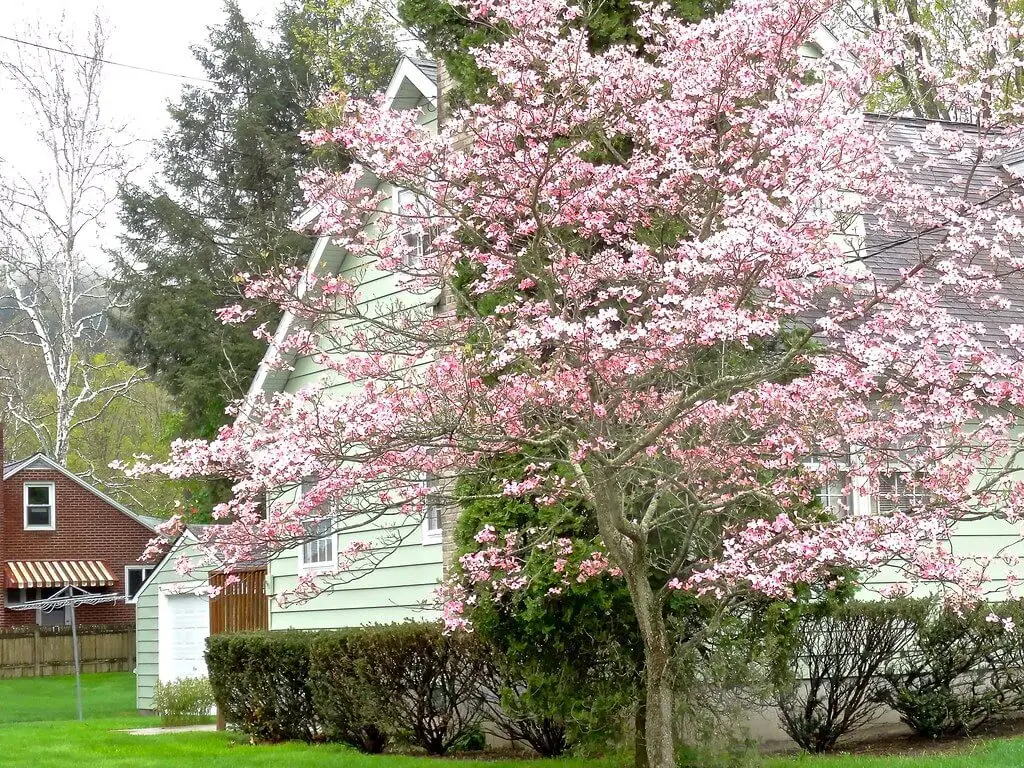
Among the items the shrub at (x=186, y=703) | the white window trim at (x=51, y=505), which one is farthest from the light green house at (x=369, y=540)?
the white window trim at (x=51, y=505)

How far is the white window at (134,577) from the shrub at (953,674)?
28.4 m

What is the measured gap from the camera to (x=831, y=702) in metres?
11.8

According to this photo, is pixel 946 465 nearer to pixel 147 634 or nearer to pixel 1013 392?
pixel 1013 392

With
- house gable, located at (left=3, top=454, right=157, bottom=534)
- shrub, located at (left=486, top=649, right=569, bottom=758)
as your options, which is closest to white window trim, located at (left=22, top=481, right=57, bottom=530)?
house gable, located at (left=3, top=454, right=157, bottom=534)

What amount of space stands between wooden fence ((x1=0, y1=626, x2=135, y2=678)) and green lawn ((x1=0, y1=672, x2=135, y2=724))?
42cm

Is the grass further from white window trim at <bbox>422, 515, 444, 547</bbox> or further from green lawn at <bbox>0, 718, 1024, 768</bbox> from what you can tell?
white window trim at <bbox>422, 515, 444, 547</bbox>

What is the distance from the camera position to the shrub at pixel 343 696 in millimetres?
12508

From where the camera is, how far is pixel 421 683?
1223 centimetres

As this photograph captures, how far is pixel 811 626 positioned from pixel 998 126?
4.88 m

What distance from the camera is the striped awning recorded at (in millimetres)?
34156

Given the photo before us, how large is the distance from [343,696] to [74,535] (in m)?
25.6

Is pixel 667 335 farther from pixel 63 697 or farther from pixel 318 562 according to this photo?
pixel 63 697

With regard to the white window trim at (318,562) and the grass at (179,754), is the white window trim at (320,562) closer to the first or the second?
the white window trim at (318,562)

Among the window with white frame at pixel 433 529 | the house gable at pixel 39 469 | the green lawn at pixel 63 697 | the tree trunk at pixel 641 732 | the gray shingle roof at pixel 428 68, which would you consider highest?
the gray shingle roof at pixel 428 68
